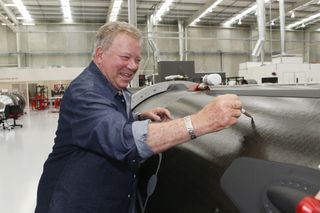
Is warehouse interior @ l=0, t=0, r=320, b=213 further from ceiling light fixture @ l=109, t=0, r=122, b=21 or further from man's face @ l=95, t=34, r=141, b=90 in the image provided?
man's face @ l=95, t=34, r=141, b=90

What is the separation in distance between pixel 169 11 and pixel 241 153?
47.7 ft

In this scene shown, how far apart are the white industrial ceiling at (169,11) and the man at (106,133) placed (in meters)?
11.9

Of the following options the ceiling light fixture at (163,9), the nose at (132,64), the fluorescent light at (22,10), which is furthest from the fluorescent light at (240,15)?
the nose at (132,64)

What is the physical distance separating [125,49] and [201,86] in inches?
30.5

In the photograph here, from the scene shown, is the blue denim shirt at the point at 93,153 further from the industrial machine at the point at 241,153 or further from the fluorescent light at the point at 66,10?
the fluorescent light at the point at 66,10

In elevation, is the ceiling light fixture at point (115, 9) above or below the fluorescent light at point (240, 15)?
below

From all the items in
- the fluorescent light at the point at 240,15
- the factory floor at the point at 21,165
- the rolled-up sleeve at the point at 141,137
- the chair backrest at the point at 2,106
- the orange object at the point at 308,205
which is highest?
the fluorescent light at the point at 240,15

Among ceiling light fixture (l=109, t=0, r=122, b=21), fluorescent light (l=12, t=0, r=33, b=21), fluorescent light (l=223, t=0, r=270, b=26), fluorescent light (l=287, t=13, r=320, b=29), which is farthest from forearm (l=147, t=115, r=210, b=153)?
fluorescent light (l=287, t=13, r=320, b=29)

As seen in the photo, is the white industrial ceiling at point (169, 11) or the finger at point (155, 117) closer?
the finger at point (155, 117)

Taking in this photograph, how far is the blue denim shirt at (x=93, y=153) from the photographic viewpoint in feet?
3.54

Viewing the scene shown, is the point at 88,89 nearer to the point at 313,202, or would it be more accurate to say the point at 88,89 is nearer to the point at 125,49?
the point at 125,49

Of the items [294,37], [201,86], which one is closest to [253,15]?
[294,37]

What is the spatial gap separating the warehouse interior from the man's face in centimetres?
36

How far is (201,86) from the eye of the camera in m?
1.97
